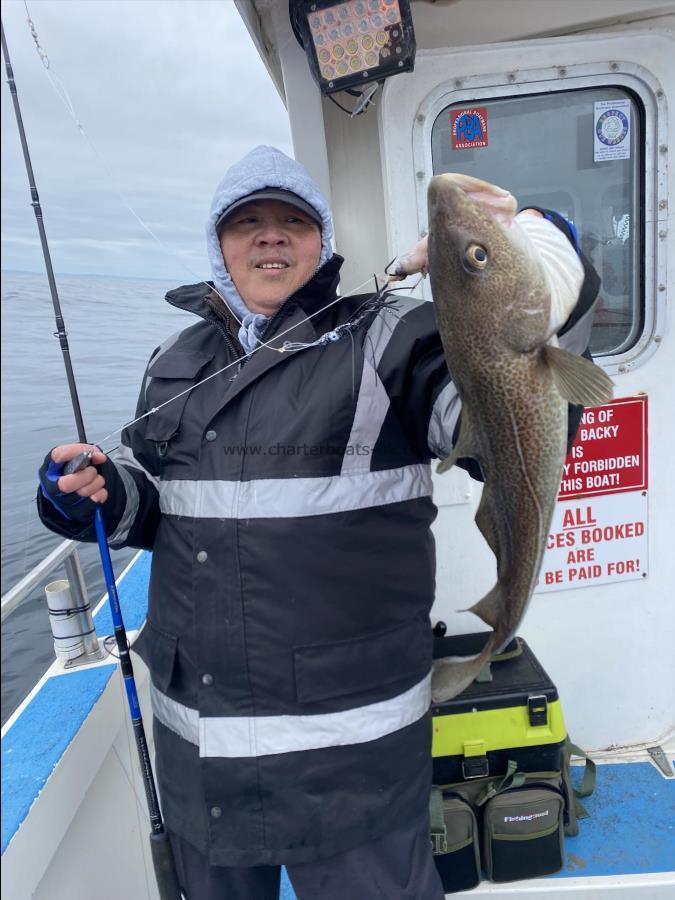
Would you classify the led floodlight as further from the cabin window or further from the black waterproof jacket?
the black waterproof jacket

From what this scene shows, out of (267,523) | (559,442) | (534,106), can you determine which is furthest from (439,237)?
(534,106)

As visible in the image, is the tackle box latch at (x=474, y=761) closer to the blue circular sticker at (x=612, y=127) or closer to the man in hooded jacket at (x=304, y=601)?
the man in hooded jacket at (x=304, y=601)

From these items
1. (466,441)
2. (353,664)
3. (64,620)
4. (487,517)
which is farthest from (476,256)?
(64,620)

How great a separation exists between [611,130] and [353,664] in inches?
91.9

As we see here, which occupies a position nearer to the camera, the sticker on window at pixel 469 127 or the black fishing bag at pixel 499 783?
the black fishing bag at pixel 499 783

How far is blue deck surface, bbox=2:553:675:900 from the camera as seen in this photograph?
6.46 ft

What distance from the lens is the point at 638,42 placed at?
8.60 feet

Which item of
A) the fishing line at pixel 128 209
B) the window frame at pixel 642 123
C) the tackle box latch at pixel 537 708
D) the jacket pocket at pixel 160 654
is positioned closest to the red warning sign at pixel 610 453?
the window frame at pixel 642 123

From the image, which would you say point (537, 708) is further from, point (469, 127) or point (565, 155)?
point (469, 127)

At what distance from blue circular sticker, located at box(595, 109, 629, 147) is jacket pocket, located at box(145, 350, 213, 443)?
73.8 inches

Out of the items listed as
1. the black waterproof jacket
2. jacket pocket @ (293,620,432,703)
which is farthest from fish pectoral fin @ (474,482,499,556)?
jacket pocket @ (293,620,432,703)

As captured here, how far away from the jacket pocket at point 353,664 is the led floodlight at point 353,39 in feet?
6.38

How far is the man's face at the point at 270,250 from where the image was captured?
2029 millimetres

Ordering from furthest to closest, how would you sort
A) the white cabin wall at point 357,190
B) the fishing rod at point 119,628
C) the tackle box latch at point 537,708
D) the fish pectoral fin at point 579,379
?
1. the white cabin wall at point 357,190
2. the tackle box latch at point 537,708
3. the fishing rod at point 119,628
4. the fish pectoral fin at point 579,379
